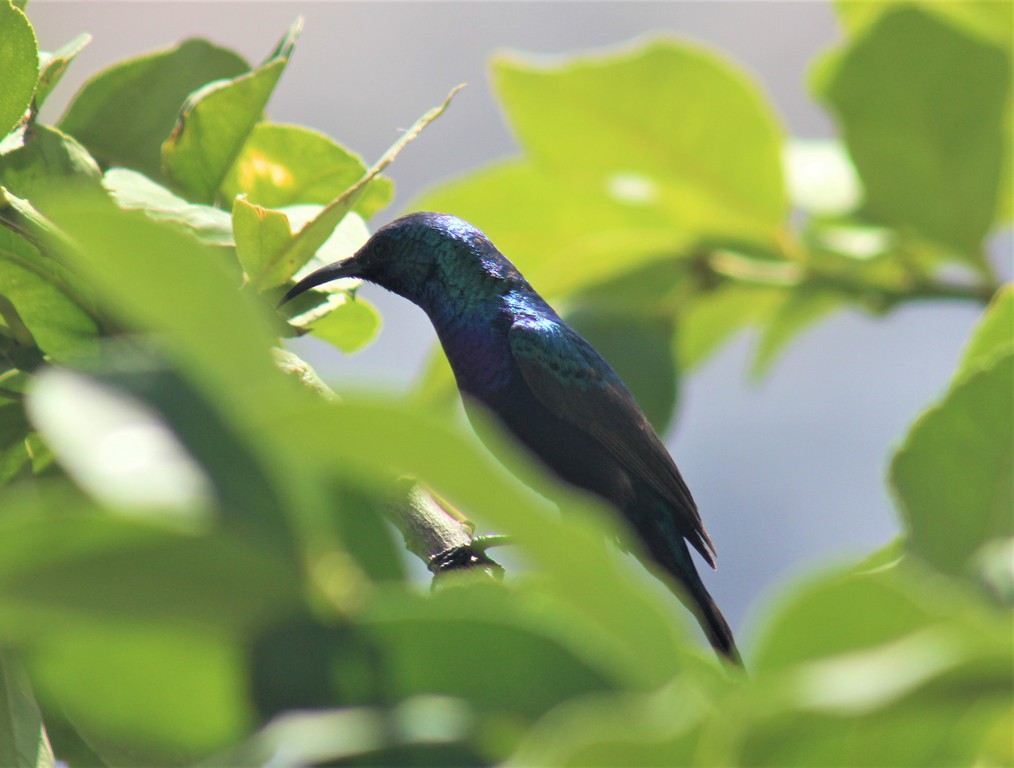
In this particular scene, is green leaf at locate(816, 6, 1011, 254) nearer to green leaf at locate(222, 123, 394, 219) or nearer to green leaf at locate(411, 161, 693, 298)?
green leaf at locate(411, 161, 693, 298)

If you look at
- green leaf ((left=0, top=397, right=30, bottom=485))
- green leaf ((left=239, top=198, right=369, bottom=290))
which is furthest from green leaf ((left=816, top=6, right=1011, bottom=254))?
green leaf ((left=0, top=397, right=30, bottom=485))

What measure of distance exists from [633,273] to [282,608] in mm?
1529

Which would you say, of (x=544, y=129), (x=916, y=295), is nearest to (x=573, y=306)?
(x=544, y=129)

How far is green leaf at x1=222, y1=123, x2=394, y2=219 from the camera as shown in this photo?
123 cm

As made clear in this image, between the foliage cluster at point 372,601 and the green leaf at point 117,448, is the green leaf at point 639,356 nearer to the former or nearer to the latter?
the foliage cluster at point 372,601

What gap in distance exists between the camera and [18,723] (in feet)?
2.92

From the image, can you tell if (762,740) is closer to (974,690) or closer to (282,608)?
(974,690)

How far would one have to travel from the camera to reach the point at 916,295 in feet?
5.88

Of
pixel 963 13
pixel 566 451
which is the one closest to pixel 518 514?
pixel 963 13

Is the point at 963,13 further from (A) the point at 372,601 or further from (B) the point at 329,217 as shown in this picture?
(A) the point at 372,601

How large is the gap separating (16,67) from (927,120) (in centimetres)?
129

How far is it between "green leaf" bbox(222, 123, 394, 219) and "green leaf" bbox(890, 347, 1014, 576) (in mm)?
713

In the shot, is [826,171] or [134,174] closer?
[134,174]

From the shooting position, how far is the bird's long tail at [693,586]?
214cm
